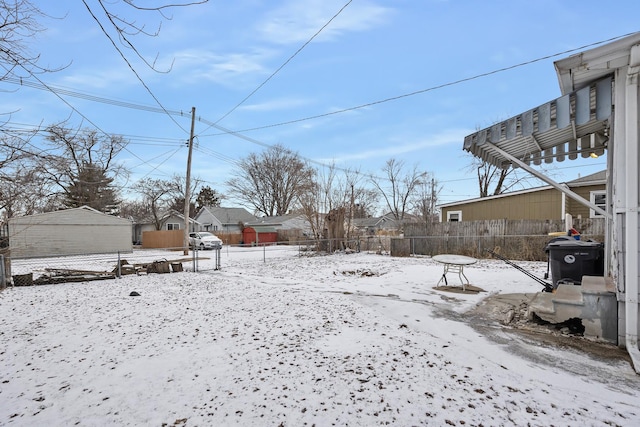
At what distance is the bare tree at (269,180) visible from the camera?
42250 mm

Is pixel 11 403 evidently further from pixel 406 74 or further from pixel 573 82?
pixel 406 74

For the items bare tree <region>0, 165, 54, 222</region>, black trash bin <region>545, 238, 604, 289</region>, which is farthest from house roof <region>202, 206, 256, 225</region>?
black trash bin <region>545, 238, 604, 289</region>

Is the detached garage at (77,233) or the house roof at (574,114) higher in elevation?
the house roof at (574,114)

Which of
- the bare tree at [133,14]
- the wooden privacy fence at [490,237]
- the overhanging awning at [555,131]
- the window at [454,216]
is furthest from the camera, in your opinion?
the window at [454,216]

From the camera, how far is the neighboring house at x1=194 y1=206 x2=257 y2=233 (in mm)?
39469

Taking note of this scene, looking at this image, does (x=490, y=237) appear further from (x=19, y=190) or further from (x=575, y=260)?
(x=19, y=190)

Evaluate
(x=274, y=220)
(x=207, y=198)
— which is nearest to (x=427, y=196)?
(x=274, y=220)

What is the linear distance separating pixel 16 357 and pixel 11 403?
127 centimetres

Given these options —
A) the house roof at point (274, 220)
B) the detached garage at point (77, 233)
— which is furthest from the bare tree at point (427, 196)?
the detached garage at point (77, 233)

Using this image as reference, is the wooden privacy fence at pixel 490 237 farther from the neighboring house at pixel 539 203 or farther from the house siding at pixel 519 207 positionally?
the house siding at pixel 519 207

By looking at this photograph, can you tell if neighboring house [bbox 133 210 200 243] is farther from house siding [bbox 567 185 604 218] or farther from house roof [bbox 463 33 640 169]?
house roof [bbox 463 33 640 169]

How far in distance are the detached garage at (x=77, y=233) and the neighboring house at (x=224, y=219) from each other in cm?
1644

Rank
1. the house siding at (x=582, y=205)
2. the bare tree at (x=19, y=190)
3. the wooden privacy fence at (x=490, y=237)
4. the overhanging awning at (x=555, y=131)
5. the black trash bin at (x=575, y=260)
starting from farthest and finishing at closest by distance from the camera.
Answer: the house siding at (x=582, y=205) < the wooden privacy fence at (x=490, y=237) < the black trash bin at (x=575, y=260) < the bare tree at (x=19, y=190) < the overhanging awning at (x=555, y=131)

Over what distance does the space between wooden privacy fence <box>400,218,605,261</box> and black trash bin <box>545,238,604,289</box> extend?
23.3 feet
